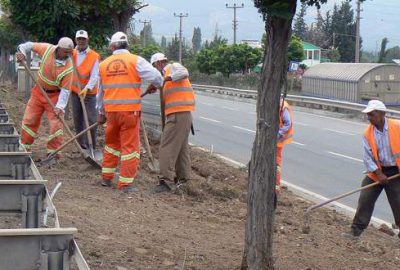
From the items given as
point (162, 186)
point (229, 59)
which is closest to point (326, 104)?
point (162, 186)

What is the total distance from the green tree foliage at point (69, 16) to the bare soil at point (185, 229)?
13.5ft

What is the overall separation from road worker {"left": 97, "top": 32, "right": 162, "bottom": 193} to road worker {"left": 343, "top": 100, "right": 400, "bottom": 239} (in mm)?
2328

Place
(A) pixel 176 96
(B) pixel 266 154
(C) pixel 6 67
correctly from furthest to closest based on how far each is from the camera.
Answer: (C) pixel 6 67 → (A) pixel 176 96 → (B) pixel 266 154

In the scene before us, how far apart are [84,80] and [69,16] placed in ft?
12.4

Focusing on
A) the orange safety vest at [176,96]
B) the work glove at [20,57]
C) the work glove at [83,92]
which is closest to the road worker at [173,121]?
the orange safety vest at [176,96]

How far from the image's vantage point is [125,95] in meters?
7.82

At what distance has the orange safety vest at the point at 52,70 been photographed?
904cm

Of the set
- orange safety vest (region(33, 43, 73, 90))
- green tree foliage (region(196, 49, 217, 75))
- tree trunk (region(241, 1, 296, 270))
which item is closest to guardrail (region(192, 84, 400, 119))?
orange safety vest (region(33, 43, 73, 90))

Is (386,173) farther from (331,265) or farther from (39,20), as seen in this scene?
(39,20)

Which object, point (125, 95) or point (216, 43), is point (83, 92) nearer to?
point (125, 95)

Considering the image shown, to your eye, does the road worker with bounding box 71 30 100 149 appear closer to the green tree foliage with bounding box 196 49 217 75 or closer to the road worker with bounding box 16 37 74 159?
the road worker with bounding box 16 37 74 159

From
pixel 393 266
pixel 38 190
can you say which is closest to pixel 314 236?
pixel 393 266

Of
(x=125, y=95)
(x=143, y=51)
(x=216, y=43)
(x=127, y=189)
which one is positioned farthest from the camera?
(x=216, y=43)

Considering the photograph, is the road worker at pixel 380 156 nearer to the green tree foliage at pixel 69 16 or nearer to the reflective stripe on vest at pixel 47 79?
the reflective stripe on vest at pixel 47 79
